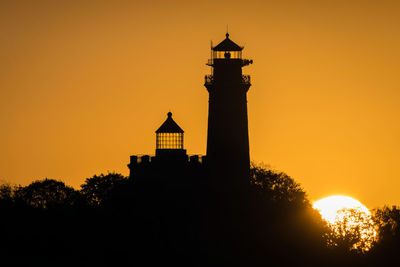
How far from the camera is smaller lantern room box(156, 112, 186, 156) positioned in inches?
4375

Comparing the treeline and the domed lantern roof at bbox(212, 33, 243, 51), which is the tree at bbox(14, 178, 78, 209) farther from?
the domed lantern roof at bbox(212, 33, 243, 51)

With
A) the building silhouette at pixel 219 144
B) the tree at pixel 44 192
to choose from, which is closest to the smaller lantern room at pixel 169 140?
the building silhouette at pixel 219 144

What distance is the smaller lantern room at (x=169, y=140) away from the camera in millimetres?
111125

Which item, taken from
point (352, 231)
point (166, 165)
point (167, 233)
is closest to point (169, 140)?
point (166, 165)

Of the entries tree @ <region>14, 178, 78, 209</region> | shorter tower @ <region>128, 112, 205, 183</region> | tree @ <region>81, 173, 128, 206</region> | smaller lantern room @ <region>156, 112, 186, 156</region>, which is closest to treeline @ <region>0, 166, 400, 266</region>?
shorter tower @ <region>128, 112, 205, 183</region>

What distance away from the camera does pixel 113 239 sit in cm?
9544

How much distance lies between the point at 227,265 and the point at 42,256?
14716 millimetres

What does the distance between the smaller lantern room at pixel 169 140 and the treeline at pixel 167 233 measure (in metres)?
4.84

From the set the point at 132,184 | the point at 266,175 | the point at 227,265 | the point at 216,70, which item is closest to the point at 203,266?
the point at 227,265

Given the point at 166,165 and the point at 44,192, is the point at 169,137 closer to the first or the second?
the point at 166,165

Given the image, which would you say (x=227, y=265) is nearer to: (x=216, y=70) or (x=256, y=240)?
(x=256, y=240)

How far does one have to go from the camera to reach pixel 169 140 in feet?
368

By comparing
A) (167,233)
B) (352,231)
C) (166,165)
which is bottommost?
(167,233)

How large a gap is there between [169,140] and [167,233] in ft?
56.7
